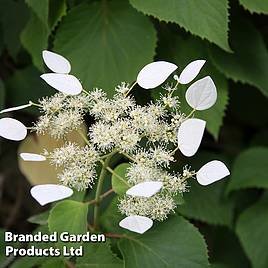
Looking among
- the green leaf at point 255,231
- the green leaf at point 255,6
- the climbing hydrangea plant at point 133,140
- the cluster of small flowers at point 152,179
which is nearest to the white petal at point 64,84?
the climbing hydrangea plant at point 133,140

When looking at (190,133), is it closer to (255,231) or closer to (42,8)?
(42,8)

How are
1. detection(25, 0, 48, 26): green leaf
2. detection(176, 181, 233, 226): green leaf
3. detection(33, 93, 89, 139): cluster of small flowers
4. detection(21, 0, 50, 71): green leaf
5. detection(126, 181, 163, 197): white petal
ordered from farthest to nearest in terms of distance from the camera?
detection(176, 181, 233, 226): green leaf → detection(21, 0, 50, 71): green leaf → detection(25, 0, 48, 26): green leaf → detection(33, 93, 89, 139): cluster of small flowers → detection(126, 181, 163, 197): white petal

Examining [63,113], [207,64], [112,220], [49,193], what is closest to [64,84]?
[63,113]

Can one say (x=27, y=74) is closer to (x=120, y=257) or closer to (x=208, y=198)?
(x=208, y=198)

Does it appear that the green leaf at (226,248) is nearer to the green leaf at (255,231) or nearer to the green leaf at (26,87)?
the green leaf at (255,231)

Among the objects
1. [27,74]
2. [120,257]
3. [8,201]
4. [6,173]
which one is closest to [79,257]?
[120,257]

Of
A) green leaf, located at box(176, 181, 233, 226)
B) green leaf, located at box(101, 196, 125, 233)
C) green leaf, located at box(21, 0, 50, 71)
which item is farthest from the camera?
green leaf, located at box(176, 181, 233, 226)

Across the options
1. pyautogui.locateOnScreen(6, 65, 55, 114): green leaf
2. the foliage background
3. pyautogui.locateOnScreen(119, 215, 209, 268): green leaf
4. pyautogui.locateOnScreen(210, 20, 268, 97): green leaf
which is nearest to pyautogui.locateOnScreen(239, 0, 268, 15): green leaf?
the foliage background

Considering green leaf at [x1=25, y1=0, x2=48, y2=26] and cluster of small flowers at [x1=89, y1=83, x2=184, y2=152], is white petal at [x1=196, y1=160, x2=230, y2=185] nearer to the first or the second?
cluster of small flowers at [x1=89, y1=83, x2=184, y2=152]
